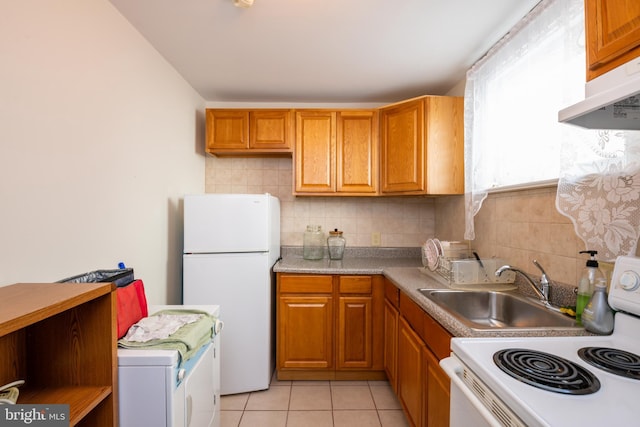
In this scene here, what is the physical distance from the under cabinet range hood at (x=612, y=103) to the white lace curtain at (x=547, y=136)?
0.40 ft

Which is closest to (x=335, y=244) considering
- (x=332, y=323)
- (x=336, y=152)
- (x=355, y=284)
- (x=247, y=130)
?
(x=355, y=284)

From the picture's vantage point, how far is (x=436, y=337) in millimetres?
1348

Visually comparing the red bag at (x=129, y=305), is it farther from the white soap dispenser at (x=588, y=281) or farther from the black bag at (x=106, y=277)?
the white soap dispenser at (x=588, y=281)

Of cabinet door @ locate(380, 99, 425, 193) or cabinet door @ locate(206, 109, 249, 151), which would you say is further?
cabinet door @ locate(206, 109, 249, 151)

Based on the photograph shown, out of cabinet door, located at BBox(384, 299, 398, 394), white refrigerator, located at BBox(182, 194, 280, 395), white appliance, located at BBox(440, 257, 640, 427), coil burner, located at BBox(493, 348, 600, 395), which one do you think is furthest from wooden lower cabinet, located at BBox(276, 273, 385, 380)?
coil burner, located at BBox(493, 348, 600, 395)

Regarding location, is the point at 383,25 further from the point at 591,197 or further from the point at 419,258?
the point at 419,258

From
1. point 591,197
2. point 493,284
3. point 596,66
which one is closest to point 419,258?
point 493,284

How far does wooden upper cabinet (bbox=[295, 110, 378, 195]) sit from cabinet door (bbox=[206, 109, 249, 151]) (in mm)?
462

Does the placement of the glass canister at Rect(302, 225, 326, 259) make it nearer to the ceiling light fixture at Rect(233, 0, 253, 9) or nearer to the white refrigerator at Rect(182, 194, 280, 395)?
the white refrigerator at Rect(182, 194, 280, 395)

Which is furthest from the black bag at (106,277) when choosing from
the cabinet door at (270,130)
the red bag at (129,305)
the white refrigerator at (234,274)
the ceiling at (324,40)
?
A: the cabinet door at (270,130)

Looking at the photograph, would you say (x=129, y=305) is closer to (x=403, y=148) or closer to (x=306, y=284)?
(x=306, y=284)

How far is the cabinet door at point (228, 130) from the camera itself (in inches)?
103

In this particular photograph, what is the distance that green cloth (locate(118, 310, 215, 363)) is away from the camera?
1135mm

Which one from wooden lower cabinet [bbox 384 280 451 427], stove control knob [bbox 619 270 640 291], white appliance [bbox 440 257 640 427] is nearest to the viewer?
white appliance [bbox 440 257 640 427]
